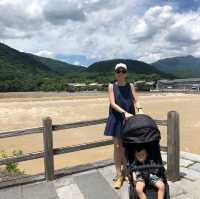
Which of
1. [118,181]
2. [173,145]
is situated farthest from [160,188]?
[173,145]

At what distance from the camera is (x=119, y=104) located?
541cm

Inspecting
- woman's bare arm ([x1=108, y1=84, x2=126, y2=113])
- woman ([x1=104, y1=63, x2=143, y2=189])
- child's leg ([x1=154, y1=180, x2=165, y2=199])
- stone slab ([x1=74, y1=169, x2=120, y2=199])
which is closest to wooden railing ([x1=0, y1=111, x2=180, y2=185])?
stone slab ([x1=74, y1=169, x2=120, y2=199])

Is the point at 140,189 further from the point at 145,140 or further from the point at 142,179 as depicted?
the point at 145,140

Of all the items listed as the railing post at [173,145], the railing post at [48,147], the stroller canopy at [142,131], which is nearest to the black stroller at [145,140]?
the stroller canopy at [142,131]

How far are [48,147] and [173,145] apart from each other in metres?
2.02

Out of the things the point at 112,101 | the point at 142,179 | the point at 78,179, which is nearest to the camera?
the point at 142,179

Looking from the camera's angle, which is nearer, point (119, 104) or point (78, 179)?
point (119, 104)

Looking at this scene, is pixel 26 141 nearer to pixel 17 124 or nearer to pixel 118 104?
pixel 17 124

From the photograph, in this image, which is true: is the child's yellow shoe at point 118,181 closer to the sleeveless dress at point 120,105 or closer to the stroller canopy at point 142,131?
the sleeveless dress at point 120,105

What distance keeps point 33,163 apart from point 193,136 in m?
8.21

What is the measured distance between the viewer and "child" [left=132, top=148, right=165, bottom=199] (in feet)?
12.4

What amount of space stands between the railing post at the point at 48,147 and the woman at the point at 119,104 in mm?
917

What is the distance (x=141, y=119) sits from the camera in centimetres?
402

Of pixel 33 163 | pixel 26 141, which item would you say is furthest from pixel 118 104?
pixel 26 141
